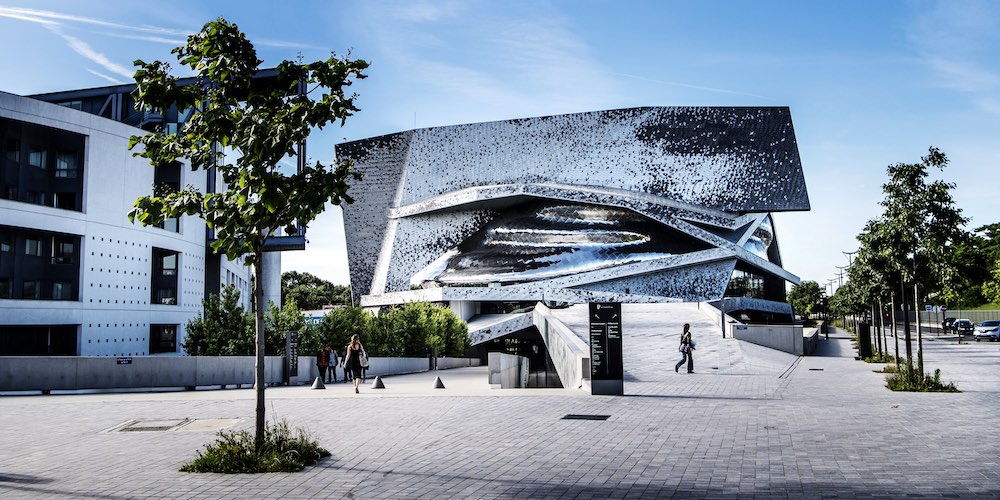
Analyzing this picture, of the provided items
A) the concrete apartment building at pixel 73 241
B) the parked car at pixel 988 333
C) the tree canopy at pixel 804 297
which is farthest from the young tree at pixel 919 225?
the tree canopy at pixel 804 297

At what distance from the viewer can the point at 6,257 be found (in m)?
31.8

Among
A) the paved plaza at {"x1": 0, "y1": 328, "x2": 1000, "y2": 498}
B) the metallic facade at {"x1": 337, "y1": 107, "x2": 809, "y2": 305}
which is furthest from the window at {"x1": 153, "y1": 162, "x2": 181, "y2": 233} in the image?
the paved plaza at {"x1": 0, "y1": 328, "x2": 1000, "y2": 498}

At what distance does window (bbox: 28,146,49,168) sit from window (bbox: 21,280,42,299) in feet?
18.0

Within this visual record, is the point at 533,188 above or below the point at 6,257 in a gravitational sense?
above

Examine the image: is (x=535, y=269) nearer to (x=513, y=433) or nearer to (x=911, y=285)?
(x=911, y=285)

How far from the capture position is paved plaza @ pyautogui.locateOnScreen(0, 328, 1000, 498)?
7.17 metres

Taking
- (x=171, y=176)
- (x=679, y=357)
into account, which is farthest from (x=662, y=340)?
(x=171, y=176)

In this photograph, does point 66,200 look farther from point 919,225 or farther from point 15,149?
point 919,225

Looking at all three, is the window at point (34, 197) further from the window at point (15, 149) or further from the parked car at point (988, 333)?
the parked car at point (988, 333)

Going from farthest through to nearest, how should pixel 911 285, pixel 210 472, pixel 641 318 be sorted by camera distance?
pixel 641 318 < pixel 911 285 < pixel 210 472

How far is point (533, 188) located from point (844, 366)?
40.4 metres

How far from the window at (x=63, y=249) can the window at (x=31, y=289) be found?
3.65ft

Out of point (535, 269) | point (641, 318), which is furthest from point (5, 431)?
point (535, 269)

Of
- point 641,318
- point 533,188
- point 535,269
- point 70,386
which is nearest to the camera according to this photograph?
point 70,386
